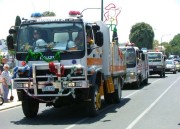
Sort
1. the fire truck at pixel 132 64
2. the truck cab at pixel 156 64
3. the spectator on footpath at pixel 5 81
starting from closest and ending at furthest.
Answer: the spectator on footpath at pixel 5 81 < the fire truck at pixel 132 64 < the truck cab at pixel 156 64

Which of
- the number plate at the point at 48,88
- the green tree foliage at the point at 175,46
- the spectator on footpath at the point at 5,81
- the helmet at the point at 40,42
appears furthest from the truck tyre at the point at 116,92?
the green tree foliage at the point at 175,46

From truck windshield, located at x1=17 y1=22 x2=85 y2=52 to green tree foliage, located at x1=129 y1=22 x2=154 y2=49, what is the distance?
9071 cm

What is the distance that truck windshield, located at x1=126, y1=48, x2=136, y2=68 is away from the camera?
2412cm

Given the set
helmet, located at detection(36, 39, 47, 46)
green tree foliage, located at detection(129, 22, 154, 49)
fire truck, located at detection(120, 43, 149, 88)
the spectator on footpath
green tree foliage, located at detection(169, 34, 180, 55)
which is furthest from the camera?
green tree foliage, located at detection(169, 34, 180, 55)

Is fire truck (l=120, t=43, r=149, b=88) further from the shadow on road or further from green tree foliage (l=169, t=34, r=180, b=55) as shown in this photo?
green tree foliage (l=169, t=34, r=180, b=55)

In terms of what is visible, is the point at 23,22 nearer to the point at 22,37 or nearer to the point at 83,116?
the point at 22,37

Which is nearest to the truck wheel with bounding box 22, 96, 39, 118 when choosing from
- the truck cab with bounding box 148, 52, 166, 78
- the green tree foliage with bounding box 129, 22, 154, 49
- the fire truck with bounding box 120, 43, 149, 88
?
the fire truck with bounding box 120, 43, 149, 88

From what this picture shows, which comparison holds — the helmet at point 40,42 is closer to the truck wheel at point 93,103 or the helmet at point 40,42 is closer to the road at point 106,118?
the truck wheel at point 93,103

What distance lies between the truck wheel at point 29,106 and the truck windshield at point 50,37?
1502 mm

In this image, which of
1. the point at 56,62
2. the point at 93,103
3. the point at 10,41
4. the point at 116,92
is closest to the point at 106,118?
the point at 93,103

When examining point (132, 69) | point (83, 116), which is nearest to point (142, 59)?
point (132, 69)

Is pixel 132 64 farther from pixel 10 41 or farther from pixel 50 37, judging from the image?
pixel 10 41

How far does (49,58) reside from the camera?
11547mm

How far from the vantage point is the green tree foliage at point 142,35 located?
336 ft
